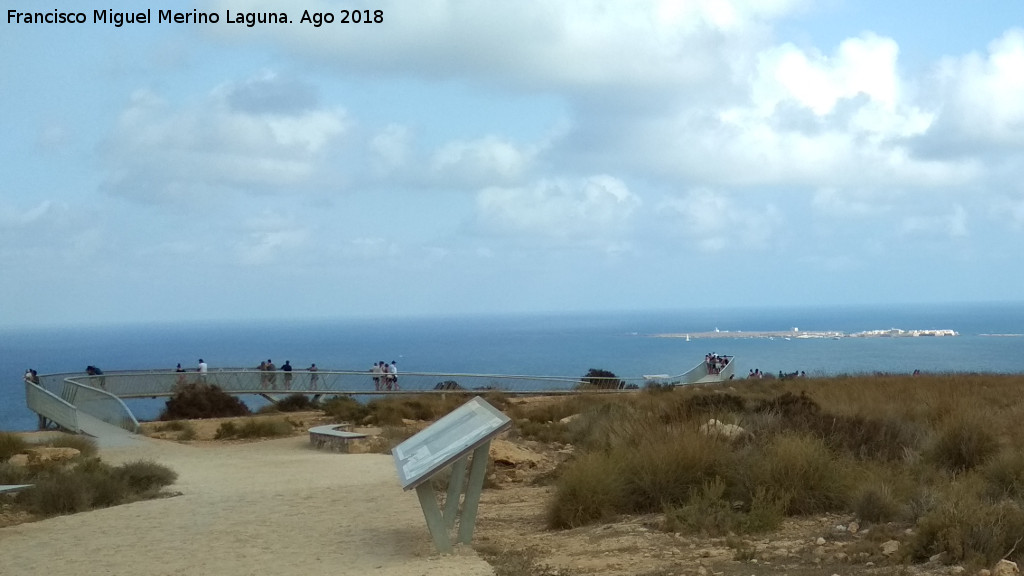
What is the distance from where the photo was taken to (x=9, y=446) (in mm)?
17703

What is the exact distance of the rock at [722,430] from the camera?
36.7 feet

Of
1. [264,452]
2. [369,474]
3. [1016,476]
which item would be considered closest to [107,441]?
[264,452]

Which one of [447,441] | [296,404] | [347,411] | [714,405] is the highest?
[447,441]

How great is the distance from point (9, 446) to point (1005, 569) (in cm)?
1660

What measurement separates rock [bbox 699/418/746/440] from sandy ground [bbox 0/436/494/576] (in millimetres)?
3389

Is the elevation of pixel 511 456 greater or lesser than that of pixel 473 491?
lesser

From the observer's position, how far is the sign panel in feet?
26.0

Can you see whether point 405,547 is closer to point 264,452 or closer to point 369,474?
point 369,474

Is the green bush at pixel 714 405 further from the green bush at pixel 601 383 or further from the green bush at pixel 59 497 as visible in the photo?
the green bush at pixel 601 383

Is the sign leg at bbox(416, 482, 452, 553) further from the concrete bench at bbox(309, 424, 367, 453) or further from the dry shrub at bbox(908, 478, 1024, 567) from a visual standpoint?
the concrete bench at bbox(309, 424, 367, 453)

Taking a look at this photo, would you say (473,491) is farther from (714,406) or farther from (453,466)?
(714,406)

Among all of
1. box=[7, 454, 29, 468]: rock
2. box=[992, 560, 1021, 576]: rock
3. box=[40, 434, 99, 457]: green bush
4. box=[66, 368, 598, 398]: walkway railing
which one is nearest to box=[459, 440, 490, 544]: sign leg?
box=[992, 560, 1021, 576]: rock

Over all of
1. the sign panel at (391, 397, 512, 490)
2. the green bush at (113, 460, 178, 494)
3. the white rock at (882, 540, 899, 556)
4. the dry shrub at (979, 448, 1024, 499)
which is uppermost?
the sign panel at (391, 397, 512, 490)

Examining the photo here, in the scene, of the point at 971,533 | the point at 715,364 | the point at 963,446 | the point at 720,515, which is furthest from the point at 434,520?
the point at 715,364
